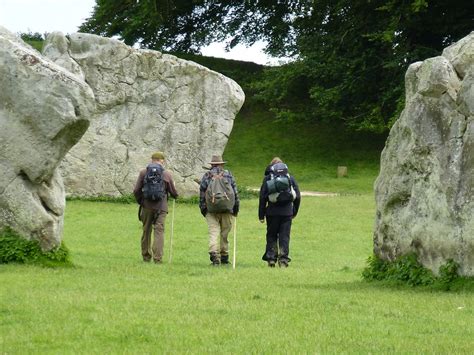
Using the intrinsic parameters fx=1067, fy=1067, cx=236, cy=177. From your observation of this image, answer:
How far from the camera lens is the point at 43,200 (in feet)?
55.9

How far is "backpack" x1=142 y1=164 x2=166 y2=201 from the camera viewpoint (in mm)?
19594

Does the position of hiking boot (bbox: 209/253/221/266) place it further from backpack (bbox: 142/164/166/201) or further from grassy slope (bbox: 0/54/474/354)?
backpack (bbox: 142/164/166/201)

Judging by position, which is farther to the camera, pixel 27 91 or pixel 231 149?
pixel 231 149

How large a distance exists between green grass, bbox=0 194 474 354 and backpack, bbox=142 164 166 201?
131 centimetres

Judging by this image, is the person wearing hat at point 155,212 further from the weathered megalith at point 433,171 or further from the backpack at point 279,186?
the weathered megalith at point 433,171

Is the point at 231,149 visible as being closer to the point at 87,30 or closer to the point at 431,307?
the point at 87,30

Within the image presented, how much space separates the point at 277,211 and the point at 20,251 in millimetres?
5069

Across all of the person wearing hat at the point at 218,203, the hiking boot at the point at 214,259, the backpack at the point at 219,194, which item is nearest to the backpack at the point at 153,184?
the person wearing hat at the point at 218,203

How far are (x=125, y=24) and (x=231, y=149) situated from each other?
10436mm

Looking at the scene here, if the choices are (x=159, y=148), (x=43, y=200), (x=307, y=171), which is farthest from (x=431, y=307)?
(x=307, y=171)

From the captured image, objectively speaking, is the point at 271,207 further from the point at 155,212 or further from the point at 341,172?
the point at 341,172

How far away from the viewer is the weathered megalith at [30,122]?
1642cm

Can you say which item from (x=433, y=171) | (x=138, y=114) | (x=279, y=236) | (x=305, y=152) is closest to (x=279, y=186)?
(x=279, y=236)

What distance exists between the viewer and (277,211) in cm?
1958
